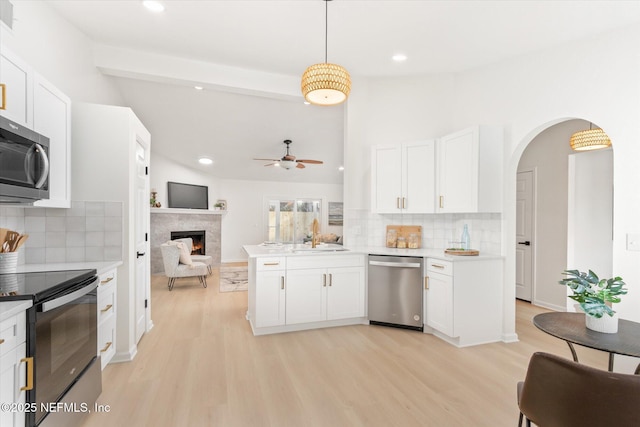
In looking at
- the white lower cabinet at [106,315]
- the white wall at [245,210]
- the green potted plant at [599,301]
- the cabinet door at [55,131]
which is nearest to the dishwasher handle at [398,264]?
the green potted plant at [599,301]

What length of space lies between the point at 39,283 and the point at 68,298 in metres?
0.18

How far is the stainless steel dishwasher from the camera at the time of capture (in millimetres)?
3623

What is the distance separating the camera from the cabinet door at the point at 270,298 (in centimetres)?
346

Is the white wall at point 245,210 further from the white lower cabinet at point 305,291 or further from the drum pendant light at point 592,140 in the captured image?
the drum pendant light at point 592,140

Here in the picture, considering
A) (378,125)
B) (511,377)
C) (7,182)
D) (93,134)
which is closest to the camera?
(7,182)

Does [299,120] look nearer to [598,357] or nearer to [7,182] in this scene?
[7,182]

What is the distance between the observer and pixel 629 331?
176cm

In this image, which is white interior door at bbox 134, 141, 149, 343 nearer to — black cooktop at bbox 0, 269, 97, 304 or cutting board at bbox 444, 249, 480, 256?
black cooktop at bbox 0, 269, 97, 304

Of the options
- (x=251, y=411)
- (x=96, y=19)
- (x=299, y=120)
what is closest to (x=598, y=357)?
(x=251, y=411)

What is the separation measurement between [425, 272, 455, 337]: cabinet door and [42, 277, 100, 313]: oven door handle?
119 inches

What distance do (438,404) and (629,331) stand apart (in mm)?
1188

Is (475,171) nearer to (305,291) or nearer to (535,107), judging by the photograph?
(535,107)

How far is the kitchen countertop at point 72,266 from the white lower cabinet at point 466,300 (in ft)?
9.93

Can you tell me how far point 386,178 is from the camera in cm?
399
